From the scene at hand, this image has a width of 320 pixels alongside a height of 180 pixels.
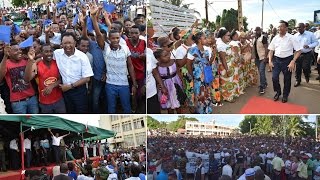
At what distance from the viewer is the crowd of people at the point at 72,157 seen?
2.73 meters

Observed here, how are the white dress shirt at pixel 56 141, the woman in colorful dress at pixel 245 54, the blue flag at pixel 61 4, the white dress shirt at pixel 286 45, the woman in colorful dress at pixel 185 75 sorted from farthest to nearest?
the woman in colorful dress at pixel 245 54 < the blue flag at pixel 61 4 < the white dress shirt at pixel 286 45 < the white dress shirt at pixel 56 141 < the woman in colorful dress at pixel 185 75

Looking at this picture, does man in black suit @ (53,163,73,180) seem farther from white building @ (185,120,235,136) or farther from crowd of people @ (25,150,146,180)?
white building @ (185,120,235,136)

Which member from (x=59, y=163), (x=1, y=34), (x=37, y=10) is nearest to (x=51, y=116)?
(x=59, y=163)

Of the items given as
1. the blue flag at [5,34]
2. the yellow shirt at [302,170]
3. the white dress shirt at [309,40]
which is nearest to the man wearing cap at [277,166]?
the yellow shirt at [302,170]

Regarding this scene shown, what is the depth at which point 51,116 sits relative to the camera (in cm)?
252

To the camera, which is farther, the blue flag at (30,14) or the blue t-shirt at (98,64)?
the blue flag at (30,14)

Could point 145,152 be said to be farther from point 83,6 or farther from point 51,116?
point 83,6

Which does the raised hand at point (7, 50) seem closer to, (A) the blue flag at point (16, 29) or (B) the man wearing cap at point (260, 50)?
(A) the blue flag at point (16, 29)

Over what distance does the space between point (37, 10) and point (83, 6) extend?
93 centimetres

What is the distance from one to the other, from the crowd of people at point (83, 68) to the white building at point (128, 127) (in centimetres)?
6

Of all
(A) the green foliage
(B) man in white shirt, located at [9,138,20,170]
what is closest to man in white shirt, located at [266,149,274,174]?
(A) the green foliage

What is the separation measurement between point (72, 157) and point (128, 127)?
0.79 metres

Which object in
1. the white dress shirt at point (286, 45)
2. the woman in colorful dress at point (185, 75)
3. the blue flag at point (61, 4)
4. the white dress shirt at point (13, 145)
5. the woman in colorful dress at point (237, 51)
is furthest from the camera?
the woman in colorful dress at point (237, 51)

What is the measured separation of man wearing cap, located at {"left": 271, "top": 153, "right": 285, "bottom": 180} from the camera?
2.96 meters
